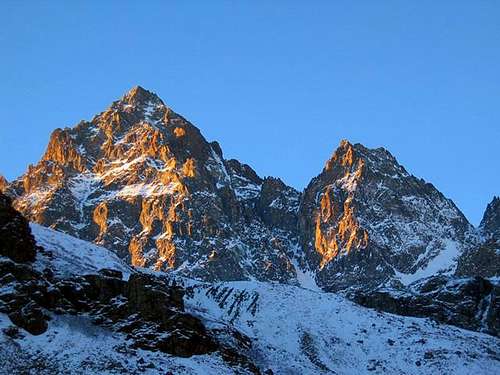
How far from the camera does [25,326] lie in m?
69.7

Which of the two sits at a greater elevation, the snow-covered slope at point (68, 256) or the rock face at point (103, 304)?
the snow-covered slope at point (68, 256)

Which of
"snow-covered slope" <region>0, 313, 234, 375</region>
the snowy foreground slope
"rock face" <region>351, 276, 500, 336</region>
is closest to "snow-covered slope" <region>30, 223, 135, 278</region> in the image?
the snowy foreground slope

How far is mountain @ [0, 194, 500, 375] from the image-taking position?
6881 centimetres

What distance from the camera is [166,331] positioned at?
7475 cm

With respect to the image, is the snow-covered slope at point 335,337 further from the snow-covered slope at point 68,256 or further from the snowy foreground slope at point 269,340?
the snow-covered slope at point 68,256

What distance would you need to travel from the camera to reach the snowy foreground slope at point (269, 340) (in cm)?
6756

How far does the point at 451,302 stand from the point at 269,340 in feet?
121

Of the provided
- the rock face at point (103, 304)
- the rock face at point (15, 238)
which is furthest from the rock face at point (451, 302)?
the rock face at point (15, 238)

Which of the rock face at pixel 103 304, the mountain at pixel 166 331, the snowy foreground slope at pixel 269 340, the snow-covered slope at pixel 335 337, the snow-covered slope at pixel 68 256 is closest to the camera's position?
the snowy foreground slope at pixel 269 340

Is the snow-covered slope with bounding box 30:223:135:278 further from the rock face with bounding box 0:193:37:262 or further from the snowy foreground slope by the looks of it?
the rock face with bounding box 0:193:37:262

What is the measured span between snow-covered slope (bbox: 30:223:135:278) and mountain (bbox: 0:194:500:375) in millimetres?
193

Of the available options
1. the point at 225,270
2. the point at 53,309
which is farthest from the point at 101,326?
the point at 225,270

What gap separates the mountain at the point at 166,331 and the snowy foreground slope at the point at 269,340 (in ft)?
0.43

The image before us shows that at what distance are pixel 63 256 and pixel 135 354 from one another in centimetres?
1864
